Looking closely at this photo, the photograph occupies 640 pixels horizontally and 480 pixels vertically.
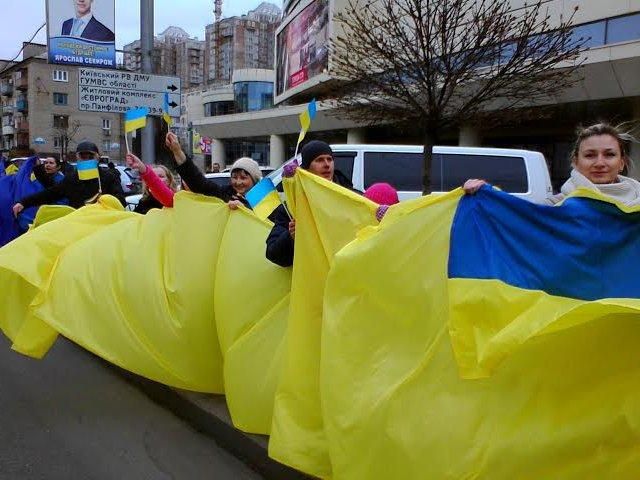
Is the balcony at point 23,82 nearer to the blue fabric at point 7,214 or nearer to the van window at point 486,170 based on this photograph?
the blue fabric at point 7,214

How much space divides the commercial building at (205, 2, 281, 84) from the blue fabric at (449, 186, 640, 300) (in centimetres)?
9298

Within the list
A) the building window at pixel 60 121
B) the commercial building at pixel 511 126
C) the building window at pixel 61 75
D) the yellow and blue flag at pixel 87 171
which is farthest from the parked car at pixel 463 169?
the building window at pixel 61 75

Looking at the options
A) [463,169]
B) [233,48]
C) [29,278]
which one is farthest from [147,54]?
[233,48]

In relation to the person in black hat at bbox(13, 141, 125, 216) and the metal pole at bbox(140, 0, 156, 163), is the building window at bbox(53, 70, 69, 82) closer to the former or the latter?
the metal pole at bbox(140, 0, 156, 163)

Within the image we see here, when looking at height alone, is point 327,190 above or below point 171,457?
above

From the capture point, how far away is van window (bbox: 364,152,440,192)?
9.15m

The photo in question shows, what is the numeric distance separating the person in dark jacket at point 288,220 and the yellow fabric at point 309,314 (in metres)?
0.20

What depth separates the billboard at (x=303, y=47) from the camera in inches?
1383

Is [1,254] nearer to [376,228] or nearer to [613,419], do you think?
[376,228]

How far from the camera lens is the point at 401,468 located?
7.56ft

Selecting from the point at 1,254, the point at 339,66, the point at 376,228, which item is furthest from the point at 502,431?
the point at 339,66

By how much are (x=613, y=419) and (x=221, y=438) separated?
2400 mm

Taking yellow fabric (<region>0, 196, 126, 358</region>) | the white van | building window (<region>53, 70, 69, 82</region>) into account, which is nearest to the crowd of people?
yellow fabric (<region>0, 196, 126, 358</region>)

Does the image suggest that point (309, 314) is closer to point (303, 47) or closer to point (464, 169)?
point (464, 169)
